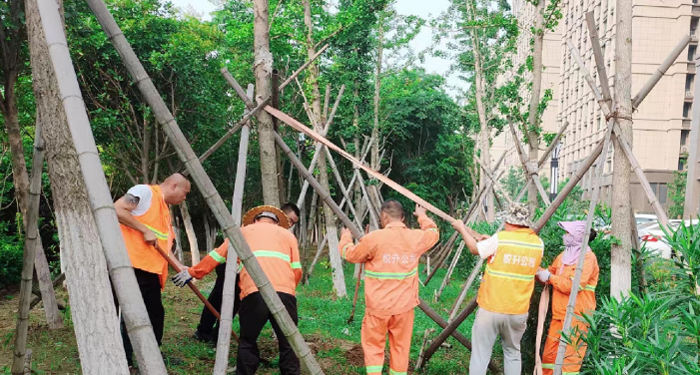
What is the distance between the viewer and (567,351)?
15.4 feet

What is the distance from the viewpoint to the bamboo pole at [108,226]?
61.7 inches

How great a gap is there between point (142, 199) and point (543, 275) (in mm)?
3426

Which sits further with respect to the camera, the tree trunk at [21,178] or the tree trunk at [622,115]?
the tree trunk at [21,178]

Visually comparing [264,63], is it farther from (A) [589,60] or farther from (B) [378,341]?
(A) [589,60]

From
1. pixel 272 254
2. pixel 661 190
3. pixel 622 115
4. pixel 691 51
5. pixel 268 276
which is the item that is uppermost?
pixel 691 51

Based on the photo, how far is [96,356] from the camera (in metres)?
1.80

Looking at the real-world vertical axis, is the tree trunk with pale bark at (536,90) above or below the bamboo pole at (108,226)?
above

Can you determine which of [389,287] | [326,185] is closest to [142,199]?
[389,287]

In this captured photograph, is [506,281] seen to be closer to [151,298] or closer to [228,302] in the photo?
[228,302]

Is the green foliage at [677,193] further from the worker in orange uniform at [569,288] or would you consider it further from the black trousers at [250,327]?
the black trousers at [250,327]

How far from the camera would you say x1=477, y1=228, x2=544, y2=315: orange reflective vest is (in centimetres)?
441

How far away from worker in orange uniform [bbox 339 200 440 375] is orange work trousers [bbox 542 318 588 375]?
1321 millimetres

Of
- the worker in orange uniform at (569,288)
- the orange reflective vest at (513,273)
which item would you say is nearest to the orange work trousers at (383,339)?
the orange reflective vest at (513,273)

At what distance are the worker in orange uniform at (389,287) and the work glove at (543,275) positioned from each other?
1.01 metres
